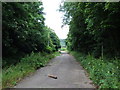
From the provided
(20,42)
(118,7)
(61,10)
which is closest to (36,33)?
(20,42)

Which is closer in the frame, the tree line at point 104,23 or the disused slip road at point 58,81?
the disused slip road at point 58,81

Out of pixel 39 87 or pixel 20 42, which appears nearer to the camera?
pixel 39 87

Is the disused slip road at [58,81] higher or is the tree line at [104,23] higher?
the tree line at [104,23]

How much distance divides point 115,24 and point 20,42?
7431mm

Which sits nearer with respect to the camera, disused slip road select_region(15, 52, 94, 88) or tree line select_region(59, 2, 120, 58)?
disused slip road select_region(15, 52, 94, 88)

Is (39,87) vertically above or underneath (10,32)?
underneath

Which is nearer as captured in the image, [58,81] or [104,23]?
[58,81]

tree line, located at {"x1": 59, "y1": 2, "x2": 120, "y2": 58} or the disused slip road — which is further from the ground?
tree line, located at {"x1": 59, "y1": 2, "x2": 120, "y2": 58}

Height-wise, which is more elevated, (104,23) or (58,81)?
(104,23)

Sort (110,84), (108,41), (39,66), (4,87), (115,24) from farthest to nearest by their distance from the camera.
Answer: (39,66) < (108,41) < (115,24) < (4,87) < (110,84)

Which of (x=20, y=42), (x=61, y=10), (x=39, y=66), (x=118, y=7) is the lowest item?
(x=39, y=66)

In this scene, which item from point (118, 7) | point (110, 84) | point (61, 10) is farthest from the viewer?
point (61, 10)

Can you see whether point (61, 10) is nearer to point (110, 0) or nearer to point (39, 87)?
point (110, 0)

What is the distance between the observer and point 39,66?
10.5m
